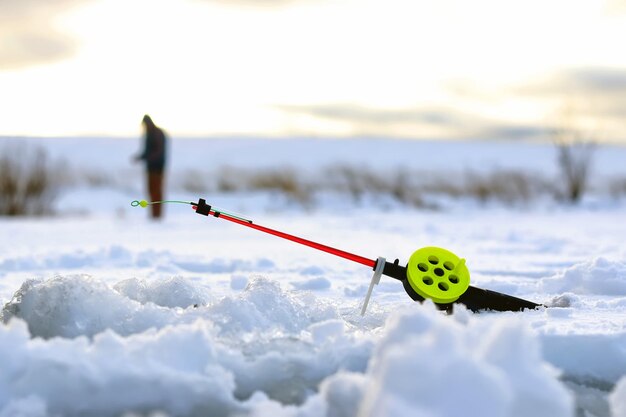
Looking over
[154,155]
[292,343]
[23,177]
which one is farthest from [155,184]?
[292,343]

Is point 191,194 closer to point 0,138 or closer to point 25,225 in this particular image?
point 0,138

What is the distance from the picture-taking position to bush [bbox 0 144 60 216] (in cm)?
1100

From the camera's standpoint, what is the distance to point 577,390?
2086mm

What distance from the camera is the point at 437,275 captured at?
2.75 meters

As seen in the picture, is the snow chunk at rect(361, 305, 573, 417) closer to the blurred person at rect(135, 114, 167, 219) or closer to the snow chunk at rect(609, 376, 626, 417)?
the snow chunk at rect(609, 376, 626, 417)

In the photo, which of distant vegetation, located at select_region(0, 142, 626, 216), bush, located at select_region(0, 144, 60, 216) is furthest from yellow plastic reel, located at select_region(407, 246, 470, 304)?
distant vegetation, located at select_region(0, 142, 626, 216)

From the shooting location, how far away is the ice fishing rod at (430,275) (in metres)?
2.67

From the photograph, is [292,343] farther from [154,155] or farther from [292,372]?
[154,155]

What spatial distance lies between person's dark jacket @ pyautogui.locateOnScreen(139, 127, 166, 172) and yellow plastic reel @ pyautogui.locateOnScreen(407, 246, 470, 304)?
302 inches

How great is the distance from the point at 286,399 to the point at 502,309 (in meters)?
1.26

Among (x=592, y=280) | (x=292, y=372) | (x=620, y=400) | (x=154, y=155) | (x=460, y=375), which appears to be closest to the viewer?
(x=460, y=375)

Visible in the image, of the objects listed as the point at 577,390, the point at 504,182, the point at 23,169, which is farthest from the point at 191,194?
the point at 577,390

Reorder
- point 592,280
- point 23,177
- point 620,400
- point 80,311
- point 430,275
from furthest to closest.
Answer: point 23,177 < point 592,280 < point 430,275 < point 80,311 < point 620,400

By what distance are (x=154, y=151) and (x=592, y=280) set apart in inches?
296
